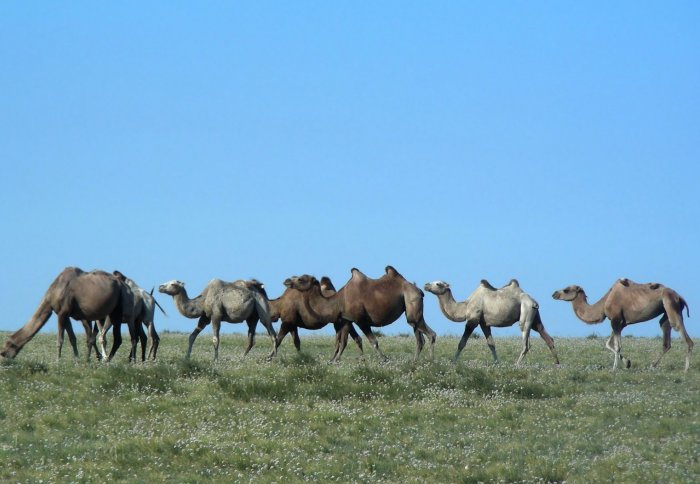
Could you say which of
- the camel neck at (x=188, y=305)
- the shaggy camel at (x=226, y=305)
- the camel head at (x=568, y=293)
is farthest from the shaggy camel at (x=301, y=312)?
the camel head at (x=568, y=293)

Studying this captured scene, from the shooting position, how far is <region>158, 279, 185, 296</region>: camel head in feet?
82.5

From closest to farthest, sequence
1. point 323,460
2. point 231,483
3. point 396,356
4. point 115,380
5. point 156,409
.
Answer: point 231,483
point 323,460
point 156,409
point 115,380
point 396,356

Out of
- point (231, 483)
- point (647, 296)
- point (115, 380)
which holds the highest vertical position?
point (647, 296)

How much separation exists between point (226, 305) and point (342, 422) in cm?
838

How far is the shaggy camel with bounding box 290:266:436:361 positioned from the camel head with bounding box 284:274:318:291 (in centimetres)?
59

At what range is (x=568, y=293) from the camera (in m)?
27.6

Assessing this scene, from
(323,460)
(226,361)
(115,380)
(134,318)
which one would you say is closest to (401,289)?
(226,361)

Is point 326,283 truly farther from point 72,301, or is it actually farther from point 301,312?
point 72,301

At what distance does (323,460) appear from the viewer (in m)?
14.7

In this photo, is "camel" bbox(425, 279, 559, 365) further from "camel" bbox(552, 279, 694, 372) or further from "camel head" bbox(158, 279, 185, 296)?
"camel head" bbox(158, 279, 185, 296)

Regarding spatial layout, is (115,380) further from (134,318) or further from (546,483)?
(546,483)

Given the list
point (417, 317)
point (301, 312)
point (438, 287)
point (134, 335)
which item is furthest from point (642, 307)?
point (134, 335)

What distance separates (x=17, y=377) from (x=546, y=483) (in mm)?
10293

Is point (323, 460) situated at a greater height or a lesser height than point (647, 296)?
lesser
